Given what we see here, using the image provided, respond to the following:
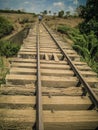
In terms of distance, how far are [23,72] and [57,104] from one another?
75.7 inches

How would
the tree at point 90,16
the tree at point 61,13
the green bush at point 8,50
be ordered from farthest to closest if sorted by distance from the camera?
the tree at point 61,13 < the tree at point 90,16 < the green bush at point 8,50

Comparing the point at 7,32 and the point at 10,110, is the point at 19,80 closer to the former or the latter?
the point at 10,110

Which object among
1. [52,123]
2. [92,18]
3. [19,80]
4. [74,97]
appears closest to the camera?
[52,123]

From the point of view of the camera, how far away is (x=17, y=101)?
3875 mm

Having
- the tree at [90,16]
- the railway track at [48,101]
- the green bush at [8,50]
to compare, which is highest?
the tree at [90,16]

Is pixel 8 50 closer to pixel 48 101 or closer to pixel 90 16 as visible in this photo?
pixel 48 101

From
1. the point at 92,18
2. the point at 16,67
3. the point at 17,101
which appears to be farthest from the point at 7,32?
the point at 17,101

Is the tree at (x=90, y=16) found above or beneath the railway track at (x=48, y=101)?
above

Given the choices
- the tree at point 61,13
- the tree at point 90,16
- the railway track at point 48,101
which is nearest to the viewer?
the railway track at point 48,101

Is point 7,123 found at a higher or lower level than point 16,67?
lower

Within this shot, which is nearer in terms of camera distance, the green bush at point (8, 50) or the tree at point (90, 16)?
the green bush at point (8, 50)

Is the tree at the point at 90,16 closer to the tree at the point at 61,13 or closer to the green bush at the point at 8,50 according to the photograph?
the green bush at the point at 8,50

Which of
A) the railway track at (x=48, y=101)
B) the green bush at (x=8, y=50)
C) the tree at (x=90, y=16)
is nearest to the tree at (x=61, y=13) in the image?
the tree at (x=90, y=16)

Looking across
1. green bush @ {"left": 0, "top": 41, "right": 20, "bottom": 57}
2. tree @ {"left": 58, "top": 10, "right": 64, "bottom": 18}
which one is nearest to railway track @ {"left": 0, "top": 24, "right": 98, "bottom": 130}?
green bush @ {"left": 0, "top": 41, "right": 20, "bottom": 57}
